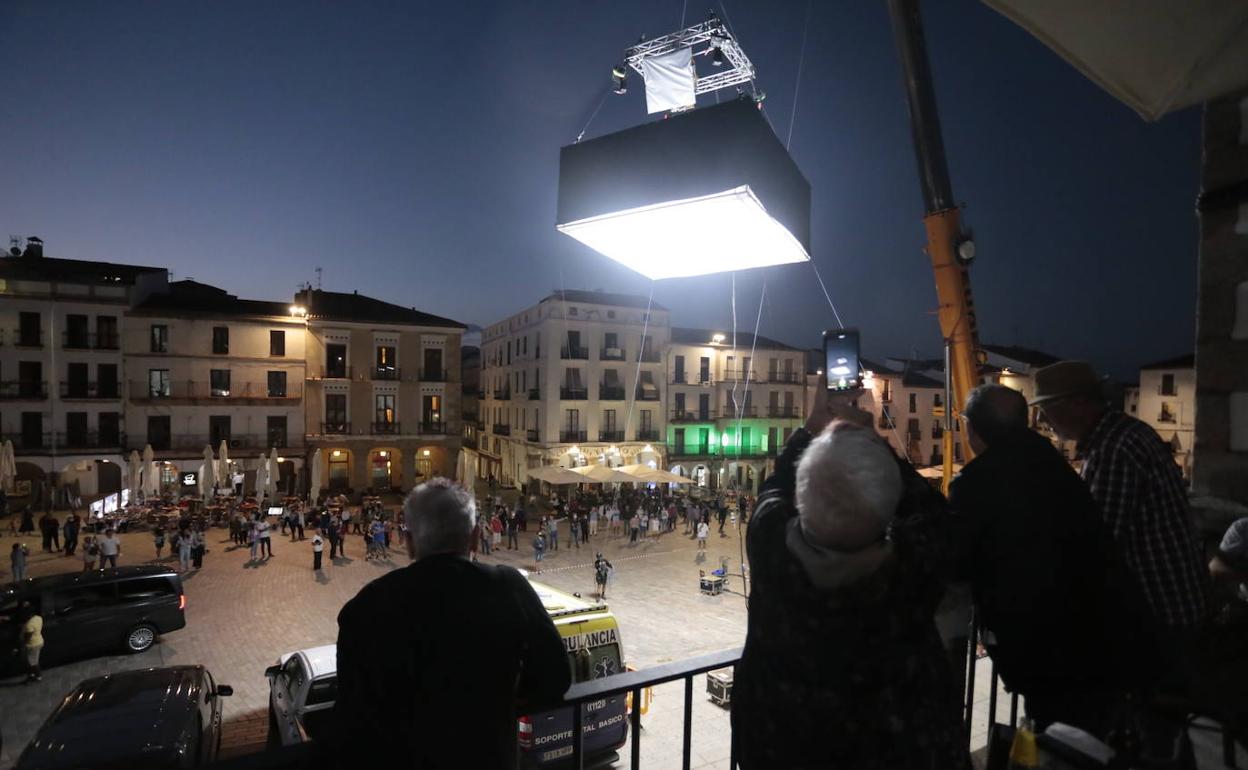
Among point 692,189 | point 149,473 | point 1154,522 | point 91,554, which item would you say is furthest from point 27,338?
point 1154,522

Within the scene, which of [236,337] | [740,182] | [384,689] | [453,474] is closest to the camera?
[384,689]

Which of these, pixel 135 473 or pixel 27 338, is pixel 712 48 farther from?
pixel 27 338

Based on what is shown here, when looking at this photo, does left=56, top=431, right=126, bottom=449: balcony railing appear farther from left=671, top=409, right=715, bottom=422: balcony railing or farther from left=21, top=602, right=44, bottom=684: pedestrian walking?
left=671, top=409, right=715, bottom=422: balcony railing

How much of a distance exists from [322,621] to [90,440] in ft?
77.3

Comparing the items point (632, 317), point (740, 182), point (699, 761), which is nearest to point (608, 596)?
point (699, 761)

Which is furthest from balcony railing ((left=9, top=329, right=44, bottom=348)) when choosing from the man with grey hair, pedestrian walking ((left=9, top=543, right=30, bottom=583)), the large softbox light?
the man with grey hair

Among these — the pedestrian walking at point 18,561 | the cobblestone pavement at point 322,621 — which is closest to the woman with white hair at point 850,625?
the cobblestone pavement at point 322,621

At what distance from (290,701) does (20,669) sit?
6893mm

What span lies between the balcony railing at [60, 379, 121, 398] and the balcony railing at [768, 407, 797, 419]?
3541cm

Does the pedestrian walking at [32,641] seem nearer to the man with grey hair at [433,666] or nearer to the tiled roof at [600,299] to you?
the man with grey hair at [433,666]

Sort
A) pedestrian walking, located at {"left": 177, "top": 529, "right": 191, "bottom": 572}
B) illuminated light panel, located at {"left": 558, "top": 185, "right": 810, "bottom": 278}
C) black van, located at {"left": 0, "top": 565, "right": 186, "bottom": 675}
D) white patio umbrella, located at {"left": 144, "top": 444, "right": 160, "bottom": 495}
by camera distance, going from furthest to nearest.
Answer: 1. white patio umbrella, located at {"left": 144, "top": 444, "right": 160, "bottom": 495}
2. pedestrian walking, located at {"left": 177, "top": 529, "right": 191, "bottom": 572}
3. black van, located at {"left": 0, "top": 565, "right": 186, "bottom": 675}
4. illuminated light panel, located at {"left": 558, "top": 185, "right": 810, "bottom": 278}

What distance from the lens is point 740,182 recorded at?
2666mm

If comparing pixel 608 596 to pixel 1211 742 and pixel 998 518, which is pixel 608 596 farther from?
pixel 998 518

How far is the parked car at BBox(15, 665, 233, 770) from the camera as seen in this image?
5605 millimetres
